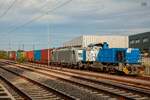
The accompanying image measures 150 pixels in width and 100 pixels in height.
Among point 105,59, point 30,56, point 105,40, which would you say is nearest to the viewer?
point 105,59

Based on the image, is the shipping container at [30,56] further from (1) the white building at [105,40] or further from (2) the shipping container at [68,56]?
(2) the shipping container at [68,56]

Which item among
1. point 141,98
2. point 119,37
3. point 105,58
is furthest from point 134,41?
point 141,98

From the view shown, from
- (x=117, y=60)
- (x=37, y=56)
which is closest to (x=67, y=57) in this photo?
(x=117, y=60)

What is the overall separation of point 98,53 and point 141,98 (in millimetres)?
24390

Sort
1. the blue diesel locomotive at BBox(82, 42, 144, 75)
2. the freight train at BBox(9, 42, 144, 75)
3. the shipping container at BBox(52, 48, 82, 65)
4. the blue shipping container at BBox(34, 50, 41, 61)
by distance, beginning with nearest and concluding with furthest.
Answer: the blue diesel locomotive at BBox(82, 42, 144, 75), the freight train at BBox(9, 42, 144, 75), the shipping container at BBox(52, 48, 82, 65), the blue shipping container at BBox(34, 50, 41, 61)

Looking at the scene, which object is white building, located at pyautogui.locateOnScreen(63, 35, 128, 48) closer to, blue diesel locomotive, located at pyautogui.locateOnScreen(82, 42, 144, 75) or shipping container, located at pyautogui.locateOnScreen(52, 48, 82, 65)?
shipping container, located at pyautogui.locateOnScreen(52, 48, 82, 65)

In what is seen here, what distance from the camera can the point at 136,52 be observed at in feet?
118

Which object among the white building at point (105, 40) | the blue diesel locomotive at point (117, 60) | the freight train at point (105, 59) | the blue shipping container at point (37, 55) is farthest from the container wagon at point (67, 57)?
the white building at point (105, 40)

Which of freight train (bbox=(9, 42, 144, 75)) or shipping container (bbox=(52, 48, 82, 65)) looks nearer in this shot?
freight train (bbox=(9, 42, 144, 75))

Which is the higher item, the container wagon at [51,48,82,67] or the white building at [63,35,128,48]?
the white building at [63,35,128,48]

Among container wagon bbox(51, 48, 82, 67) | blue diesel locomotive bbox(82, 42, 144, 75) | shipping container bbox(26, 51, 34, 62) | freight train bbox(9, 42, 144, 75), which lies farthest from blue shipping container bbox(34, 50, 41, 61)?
blue diesel locomotive bbox(82, 42, 144, 75)

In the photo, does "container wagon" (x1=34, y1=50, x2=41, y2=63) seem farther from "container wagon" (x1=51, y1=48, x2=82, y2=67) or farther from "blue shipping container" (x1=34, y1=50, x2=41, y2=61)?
"container wagon" (x1=51, y1=48, x2=82, y2=67)

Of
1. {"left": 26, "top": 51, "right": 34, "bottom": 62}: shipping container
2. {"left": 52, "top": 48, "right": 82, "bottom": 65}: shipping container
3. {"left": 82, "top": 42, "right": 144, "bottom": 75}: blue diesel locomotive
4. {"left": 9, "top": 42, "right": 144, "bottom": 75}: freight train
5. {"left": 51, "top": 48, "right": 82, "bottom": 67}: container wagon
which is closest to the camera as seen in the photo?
{"left": 82, "top": 42, "right": 144, "bottom": 75}: blue diesel locomotive

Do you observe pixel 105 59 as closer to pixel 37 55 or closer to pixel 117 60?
pixel 117 60
